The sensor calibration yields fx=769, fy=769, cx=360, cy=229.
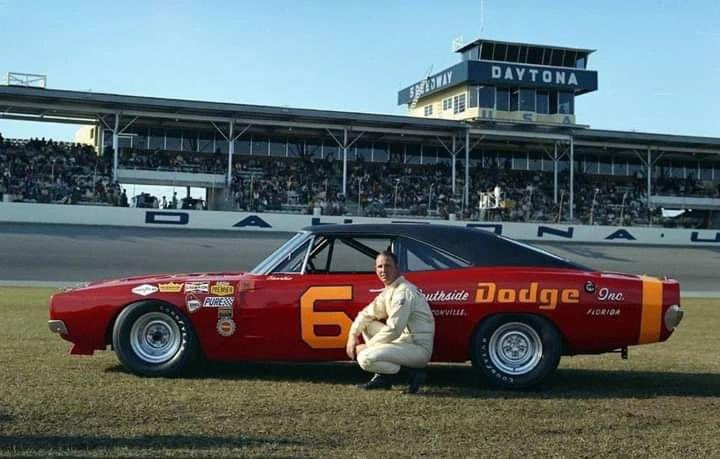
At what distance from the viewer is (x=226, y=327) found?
6.54 m

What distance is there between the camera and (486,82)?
144 ft

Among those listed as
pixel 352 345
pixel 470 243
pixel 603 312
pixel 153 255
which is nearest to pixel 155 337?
pixel 352 345

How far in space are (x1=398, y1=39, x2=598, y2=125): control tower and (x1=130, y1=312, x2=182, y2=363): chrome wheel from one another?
3760 centimetres

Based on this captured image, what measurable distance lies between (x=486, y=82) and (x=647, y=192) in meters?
12.1

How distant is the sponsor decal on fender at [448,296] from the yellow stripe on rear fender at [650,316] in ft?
4.93

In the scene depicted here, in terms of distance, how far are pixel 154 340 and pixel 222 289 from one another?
76 cm

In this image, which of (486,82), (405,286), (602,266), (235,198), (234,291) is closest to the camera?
(405,286)

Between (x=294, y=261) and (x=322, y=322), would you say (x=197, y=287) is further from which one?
(x=322, y=322)

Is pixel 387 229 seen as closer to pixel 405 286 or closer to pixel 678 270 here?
pixel 405 286

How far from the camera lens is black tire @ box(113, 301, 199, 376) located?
6543 mm

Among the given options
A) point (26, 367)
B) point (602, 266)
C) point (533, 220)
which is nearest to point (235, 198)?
point (533, 220)

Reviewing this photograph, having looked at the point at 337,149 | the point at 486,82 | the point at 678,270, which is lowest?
the point at 678,270

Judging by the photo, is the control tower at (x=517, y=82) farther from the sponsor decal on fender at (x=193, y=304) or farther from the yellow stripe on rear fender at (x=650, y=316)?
the sponsor decal on fender at (x=193, y=304)

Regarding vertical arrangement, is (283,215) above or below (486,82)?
below
